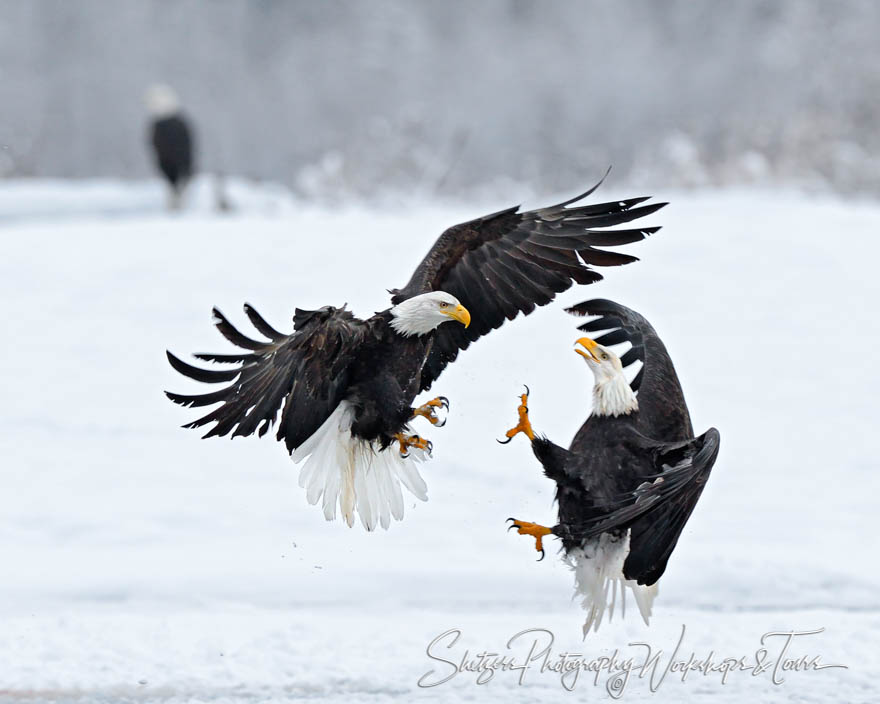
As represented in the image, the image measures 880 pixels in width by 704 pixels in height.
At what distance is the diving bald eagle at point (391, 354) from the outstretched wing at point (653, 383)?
0.64 feet

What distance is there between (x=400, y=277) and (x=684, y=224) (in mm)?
2494

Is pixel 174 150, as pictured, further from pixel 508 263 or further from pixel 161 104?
pixel 508 263

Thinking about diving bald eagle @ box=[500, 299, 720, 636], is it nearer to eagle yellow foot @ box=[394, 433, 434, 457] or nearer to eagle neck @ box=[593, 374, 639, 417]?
eagle neck @ box=[593, 374, 639, 417]

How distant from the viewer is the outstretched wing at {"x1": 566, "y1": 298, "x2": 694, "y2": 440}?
3961 mm

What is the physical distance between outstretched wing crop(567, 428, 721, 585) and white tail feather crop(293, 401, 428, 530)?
29.3 inches

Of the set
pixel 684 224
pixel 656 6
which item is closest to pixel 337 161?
pixel 684 224

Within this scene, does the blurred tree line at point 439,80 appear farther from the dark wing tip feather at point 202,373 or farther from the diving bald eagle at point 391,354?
the dark wing tip feather at point 202,373

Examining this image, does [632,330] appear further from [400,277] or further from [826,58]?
[826,58]

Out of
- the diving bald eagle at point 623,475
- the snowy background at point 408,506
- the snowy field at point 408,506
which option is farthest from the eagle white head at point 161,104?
the diving bald eagle at point 623,475

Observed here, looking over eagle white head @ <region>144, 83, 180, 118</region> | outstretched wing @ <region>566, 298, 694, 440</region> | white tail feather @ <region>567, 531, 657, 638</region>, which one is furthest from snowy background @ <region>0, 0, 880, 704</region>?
eagle white head @ <region>144, 83, 180, 118</region>

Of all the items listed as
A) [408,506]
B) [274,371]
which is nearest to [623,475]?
[274,371]

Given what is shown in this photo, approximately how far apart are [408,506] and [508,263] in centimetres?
165

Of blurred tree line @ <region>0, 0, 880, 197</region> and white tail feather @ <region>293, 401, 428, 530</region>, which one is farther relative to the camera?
blurred tree line @ <region>0, 0, 880, 197</region>

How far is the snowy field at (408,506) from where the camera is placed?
4180 millimetres
